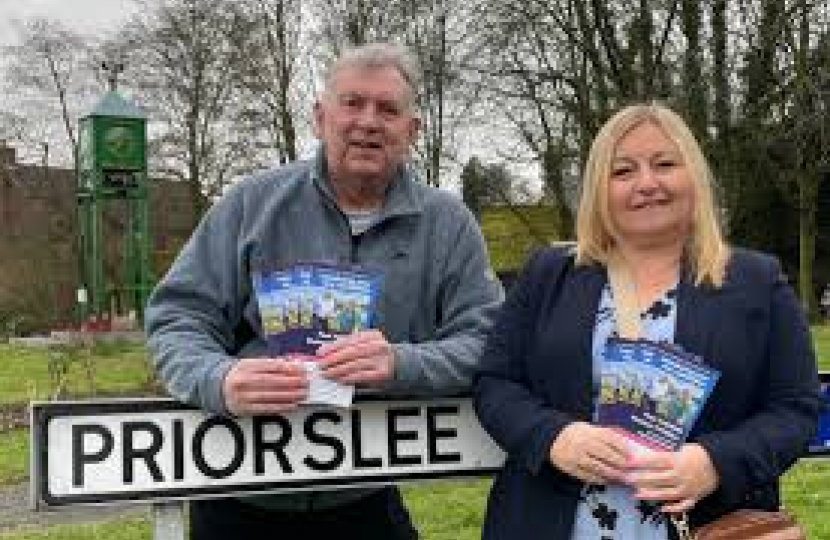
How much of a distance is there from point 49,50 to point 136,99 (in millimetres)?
4959

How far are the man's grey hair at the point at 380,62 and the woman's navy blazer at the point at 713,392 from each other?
0.58 metres

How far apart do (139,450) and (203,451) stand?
15 centimetres

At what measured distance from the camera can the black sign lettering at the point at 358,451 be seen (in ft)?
10.2

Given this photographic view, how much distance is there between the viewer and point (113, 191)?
30.3 m

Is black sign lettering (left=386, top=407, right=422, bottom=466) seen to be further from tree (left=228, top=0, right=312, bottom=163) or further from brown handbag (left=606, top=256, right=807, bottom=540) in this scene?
tree (left=228, top=0, right=312, bottom=163)

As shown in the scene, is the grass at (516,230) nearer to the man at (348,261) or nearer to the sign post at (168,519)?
the man at (348,261)

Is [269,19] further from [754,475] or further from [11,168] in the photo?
[754,475]

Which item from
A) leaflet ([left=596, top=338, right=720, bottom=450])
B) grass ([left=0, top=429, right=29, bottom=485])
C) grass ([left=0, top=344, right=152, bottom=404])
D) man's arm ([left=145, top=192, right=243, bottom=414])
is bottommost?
grass ([left=0, top=344, right=152, bottom=404])

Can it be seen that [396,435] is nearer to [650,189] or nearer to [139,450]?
[139,450]

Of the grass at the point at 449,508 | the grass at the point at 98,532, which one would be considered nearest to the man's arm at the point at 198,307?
the grass at the point at 449,508

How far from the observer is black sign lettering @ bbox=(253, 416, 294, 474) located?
9.96 feet

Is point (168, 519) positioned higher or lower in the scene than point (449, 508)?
higher

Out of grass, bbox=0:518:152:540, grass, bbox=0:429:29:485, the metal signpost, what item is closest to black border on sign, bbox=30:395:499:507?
the metal signpost

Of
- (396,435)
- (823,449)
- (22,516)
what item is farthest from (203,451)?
(22,516)
